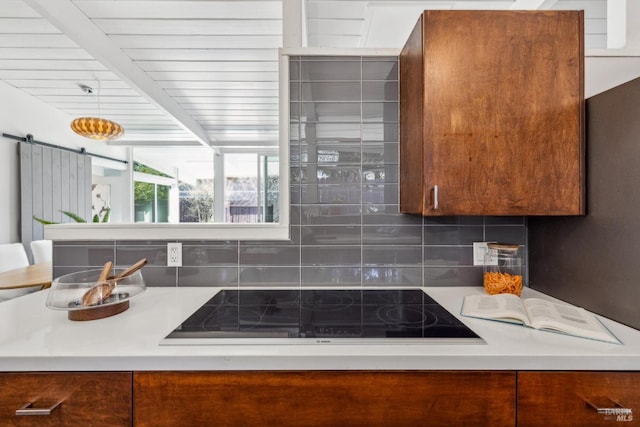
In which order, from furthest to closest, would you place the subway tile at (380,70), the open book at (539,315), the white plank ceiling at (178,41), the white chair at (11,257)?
the white chair at (11,257), the white plank ceiling at (178,41), the subway tile at (380,70), the open book at (539,315)

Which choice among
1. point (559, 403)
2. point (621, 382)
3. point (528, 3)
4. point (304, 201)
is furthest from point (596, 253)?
point (528, 3)

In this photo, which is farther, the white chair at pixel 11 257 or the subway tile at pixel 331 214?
the white chair at pixel 11 257

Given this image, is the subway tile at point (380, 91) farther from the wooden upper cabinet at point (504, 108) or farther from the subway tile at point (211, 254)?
the subway tile at point (211, 254)

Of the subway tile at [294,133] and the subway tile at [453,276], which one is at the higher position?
the subway tile at [294,133]

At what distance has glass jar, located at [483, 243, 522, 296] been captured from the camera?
4.01ft

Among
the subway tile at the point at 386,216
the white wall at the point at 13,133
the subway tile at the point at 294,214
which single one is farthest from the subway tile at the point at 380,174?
the white wall at the point at 13,133

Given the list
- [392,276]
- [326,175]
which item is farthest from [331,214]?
[392,276]

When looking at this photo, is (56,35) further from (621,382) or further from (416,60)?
(621,382)

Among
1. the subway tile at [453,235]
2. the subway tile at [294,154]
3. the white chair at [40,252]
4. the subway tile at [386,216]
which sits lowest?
the white chair at [40,252]

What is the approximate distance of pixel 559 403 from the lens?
753 millimetres

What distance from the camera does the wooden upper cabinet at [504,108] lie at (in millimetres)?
1050

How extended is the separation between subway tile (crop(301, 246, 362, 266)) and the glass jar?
55 centimetres

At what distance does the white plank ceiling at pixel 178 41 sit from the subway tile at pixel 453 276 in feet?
4.63

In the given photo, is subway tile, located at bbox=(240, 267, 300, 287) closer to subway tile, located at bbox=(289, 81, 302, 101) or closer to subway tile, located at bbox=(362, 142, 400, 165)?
subway tile, located at bbox=(362, 142, 400, 165)
